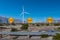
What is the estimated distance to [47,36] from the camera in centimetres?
3425

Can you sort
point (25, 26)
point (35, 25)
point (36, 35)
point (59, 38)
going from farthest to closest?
point (35, 25) < point (25, 26) < point (36, 35) < point (59, 38)

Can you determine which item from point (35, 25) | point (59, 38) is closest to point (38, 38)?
point (59, 38)

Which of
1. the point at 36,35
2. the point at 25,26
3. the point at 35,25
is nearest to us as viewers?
the point at 36,35

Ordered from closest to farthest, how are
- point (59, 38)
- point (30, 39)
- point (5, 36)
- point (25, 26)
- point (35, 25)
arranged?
point (59, 38), point (30, 39), point (5, 36), point (25, 26), point (35, 25)

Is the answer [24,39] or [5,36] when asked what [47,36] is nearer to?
[24,39]

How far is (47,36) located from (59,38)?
873 centimetres

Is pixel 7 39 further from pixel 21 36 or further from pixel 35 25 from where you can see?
pixel 35 25

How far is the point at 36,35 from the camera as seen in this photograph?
119 ft

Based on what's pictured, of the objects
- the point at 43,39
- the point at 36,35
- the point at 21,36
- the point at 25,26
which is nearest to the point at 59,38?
the point at 43,39

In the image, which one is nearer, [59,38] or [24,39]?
[59,38]

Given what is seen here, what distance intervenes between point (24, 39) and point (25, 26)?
2124 cm

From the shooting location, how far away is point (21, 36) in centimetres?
3825

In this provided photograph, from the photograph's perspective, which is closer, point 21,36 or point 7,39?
point 7,39

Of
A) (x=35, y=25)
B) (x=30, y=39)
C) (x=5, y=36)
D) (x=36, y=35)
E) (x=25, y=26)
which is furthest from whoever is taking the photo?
(x=35, y=25)
